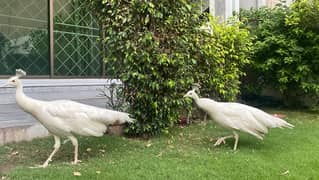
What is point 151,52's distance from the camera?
5895mm

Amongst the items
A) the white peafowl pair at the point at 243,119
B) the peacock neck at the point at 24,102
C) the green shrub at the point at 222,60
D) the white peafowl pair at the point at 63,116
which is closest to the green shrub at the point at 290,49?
the green shrub at the point at 222,60

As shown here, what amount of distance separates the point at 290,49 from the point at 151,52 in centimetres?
505

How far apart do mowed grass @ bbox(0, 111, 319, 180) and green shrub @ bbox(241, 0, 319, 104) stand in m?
3.54

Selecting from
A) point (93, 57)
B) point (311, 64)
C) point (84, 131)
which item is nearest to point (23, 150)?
point (84, 131)

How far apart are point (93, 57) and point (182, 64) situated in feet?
11.9

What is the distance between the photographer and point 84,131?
15.6ft

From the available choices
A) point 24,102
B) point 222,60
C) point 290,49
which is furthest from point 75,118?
point 290,49

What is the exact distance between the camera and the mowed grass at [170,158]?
445cm

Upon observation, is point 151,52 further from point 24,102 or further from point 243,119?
point 24,102

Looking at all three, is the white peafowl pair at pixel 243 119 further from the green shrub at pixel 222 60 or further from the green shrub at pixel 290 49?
the green shrub at pixel 290 49

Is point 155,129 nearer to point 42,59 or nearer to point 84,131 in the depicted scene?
point 84,131

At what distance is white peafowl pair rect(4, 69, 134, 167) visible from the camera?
15.1 feet

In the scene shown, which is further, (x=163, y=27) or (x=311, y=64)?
(x=311, y=64)

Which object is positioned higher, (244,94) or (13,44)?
(13,44)
